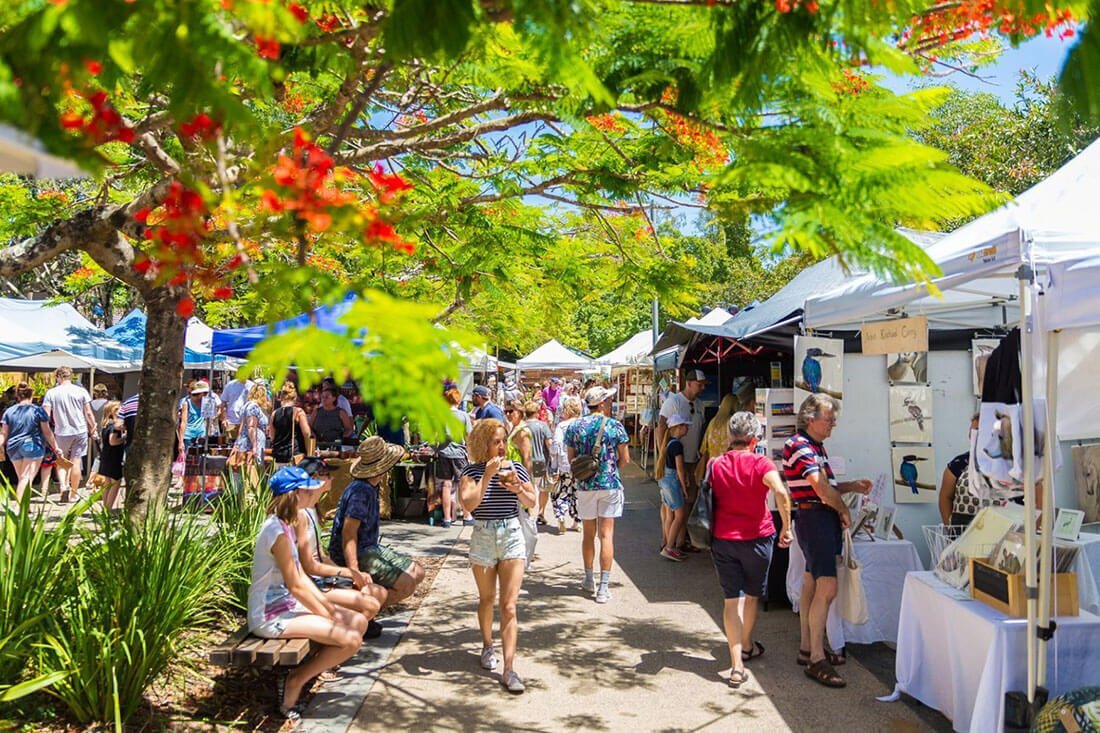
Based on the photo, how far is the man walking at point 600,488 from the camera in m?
7.21

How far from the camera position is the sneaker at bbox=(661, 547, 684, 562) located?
8828mm

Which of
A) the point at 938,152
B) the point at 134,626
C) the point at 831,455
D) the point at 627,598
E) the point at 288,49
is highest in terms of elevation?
the point at 288,49

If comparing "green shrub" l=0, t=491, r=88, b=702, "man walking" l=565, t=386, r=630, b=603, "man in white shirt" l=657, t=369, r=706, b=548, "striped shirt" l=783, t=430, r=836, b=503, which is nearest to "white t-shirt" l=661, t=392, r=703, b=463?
"man in white shirt" l=657, t=369, r=706, b=548

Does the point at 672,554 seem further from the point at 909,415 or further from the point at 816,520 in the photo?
the point at 816,520

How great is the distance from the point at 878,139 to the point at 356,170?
4.56 meters

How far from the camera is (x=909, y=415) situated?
7.01 m

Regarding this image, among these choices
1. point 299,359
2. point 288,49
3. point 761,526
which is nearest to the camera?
point 299,359

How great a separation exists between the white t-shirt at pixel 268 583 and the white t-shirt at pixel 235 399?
8160 mm

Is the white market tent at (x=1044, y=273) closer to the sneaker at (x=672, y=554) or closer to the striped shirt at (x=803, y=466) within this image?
the striped shirt at (x=803, y=466)

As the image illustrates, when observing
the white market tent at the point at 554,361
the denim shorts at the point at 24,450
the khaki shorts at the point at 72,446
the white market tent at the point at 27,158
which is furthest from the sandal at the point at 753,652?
the white market tent at the point at 554,361

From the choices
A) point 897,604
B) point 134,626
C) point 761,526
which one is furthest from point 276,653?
point 897,604

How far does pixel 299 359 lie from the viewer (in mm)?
1595

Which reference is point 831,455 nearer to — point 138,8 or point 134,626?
point 134,626

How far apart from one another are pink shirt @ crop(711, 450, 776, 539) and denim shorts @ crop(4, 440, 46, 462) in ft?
32.4
